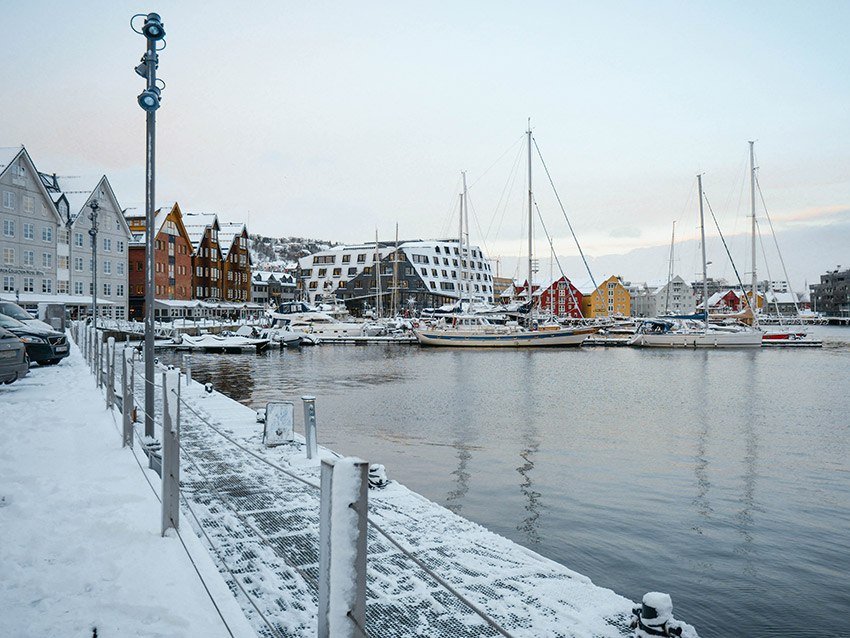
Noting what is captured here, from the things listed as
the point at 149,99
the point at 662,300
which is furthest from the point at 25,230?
the point at 662,300

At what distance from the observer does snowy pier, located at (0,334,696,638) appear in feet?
16.0

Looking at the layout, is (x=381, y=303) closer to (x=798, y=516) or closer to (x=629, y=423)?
(x=629, y=423)

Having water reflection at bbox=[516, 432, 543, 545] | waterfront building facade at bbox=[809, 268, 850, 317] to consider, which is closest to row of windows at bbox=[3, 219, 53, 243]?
water reflection at bbox=[516, 432, 543, 545]

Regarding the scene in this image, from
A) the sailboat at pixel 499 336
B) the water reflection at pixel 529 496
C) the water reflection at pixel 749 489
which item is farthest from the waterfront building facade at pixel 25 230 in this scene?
the water reflection at pixel 749 489

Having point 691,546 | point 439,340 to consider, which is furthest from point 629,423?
point 439,340

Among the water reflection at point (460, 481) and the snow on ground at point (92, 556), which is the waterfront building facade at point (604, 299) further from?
the snow on ground at point (92, 556)

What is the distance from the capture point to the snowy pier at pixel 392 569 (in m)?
4.88

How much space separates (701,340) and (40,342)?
63524 millimetres

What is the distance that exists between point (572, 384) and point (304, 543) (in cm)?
2748

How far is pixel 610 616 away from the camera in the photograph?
5250mm

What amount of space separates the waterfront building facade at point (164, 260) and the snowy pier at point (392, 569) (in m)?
72.7

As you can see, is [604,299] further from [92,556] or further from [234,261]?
[92,556]

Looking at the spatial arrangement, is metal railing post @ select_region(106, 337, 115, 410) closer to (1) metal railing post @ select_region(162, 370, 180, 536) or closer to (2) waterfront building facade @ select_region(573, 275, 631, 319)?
(1) metal railing post @ select_region(162, 370, 180, 536)

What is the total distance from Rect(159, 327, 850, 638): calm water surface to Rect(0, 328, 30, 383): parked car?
8589 millimetres
